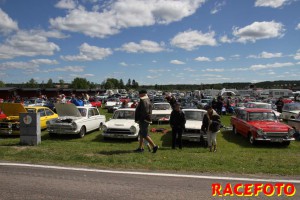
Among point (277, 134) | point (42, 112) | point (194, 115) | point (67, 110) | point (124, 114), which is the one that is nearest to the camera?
point (277, 134)

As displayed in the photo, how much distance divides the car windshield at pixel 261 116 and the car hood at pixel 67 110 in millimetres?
8390

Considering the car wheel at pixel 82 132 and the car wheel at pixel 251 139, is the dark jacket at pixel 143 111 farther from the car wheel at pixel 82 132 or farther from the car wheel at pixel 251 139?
the car wheel at pixel 251 139

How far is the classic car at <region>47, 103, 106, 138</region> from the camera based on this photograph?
41.3 ft

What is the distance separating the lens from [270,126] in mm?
11828

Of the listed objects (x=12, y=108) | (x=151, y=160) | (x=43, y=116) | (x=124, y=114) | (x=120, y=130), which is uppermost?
(x=12, y=108)

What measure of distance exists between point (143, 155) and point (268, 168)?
343 centimetres

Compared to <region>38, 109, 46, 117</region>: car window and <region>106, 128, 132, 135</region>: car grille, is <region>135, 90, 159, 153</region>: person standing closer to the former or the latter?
<region>106, 128, 132, 135</region>: car grille

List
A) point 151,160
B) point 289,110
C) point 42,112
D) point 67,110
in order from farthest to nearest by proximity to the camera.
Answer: point 289,110, point 42,112, point 67,110, point 151,160

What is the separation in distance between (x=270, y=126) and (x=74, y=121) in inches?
339

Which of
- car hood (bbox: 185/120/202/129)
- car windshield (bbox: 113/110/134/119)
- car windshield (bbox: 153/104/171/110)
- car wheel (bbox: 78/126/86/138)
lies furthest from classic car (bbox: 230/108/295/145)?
car wheel (bbox: 78/126/86/138)

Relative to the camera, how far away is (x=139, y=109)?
8.71 m

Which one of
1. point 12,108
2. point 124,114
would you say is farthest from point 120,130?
point 12,108

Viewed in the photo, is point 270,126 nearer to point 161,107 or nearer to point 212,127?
point 212,127

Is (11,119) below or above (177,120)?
below
